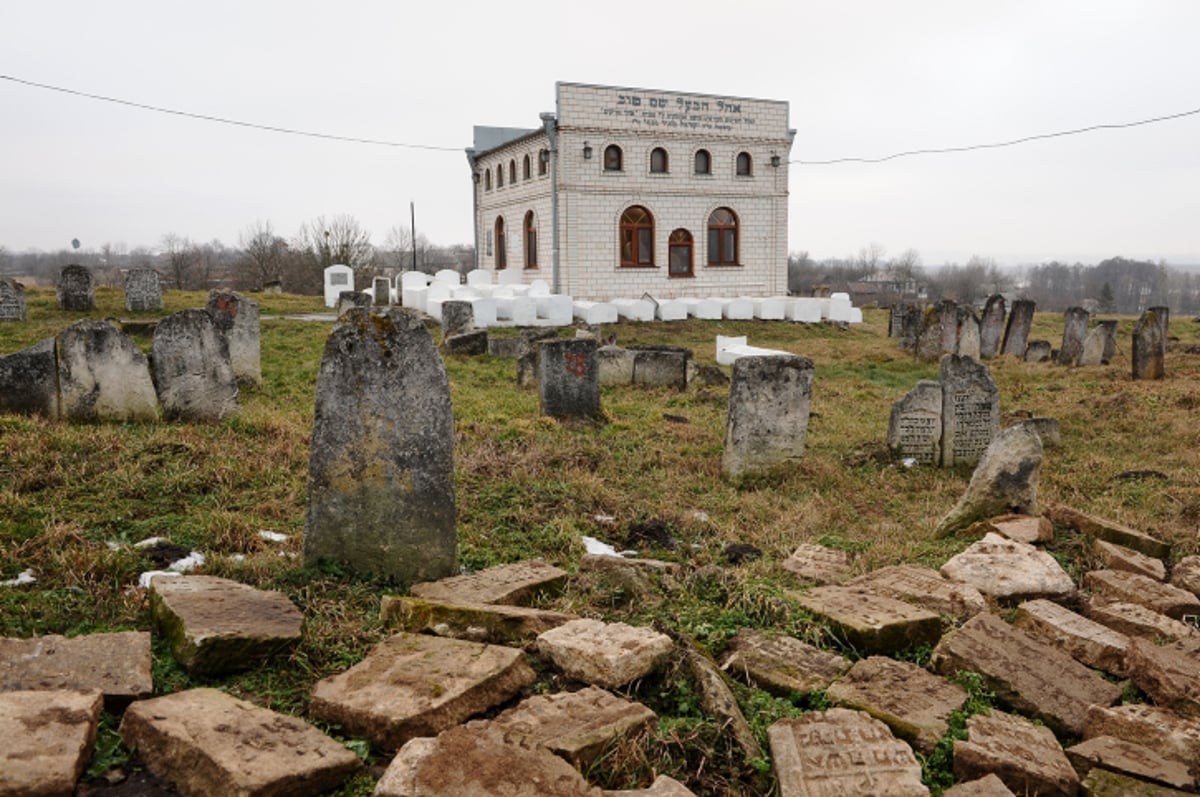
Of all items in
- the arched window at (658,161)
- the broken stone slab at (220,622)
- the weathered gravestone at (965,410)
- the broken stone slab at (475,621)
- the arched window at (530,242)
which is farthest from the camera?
the arched window at (530,242)

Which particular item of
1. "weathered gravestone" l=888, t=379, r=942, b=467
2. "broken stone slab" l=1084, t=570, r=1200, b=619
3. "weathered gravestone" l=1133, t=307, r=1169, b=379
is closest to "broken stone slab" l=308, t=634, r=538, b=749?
"broken stone slab" l=1084, t=570, r=1200, b=619

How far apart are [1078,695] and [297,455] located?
20.8 feet

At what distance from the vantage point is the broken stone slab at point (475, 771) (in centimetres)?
286

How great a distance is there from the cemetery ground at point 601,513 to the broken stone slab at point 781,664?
87 millimetres

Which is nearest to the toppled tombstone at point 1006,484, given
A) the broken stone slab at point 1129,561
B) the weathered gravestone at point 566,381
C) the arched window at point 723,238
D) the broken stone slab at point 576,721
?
the broken stone slab at point 1129,561

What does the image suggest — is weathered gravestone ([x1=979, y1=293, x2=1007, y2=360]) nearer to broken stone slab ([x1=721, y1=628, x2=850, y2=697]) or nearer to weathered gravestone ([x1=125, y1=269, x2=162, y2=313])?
broken stone slab ([x1=721, y1=628, x2=850, y2=697])

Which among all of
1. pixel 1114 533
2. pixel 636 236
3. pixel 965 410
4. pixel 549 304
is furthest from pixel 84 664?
pixel 636 236

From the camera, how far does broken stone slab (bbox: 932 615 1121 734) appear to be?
4027 mm

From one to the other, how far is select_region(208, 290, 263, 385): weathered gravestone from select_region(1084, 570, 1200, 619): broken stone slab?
1065 centimetres

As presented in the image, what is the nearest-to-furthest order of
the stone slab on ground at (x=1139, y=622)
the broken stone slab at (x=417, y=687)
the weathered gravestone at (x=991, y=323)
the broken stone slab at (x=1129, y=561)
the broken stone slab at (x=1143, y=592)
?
1. the broken stone slab at (x=417, y=687)
2. the stone slab on ground at (x=1139, y=622)
3. the broken stone slab at (x=1143, y=592)
4. the broken stone slab at (x=1129, y=561)
5. the weathered gravestone at (x=991, y=323)

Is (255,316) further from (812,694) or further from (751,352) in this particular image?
(812,694)

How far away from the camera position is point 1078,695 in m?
4.10

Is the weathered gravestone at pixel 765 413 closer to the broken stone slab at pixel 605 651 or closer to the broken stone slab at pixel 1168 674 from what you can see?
the broken stone slab at pixel 1168 674

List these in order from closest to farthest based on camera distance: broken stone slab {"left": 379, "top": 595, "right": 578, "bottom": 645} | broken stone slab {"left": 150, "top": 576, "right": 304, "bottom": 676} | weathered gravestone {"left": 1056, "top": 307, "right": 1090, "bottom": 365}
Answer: broken stone slab {"left": 150, "top": 576, "right": 304, "bottom": 676} < broken stone slab {"left": 379, "top": 595, "right": 578, "bottom": 645} < weathered gravestone {"left": 1056, "top": 307, "right": 1090, "bottom": 365}
